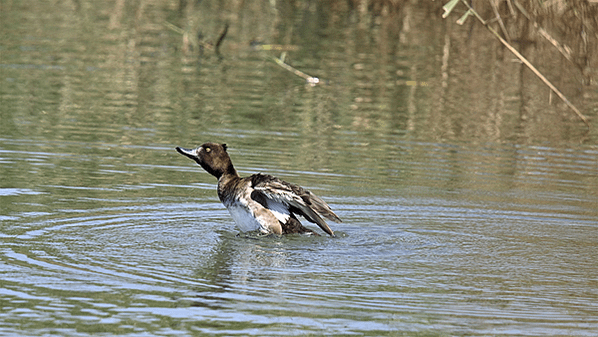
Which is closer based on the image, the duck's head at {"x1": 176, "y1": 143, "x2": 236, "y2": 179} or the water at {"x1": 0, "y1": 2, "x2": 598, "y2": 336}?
the water at {"x1": 0, "y1": 2, "x2": 598, "y2": 336}

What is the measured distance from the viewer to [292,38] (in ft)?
80.9

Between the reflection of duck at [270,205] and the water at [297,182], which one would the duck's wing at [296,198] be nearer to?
the reflection of duck at [270,205]

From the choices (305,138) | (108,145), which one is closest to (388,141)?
(305,138)

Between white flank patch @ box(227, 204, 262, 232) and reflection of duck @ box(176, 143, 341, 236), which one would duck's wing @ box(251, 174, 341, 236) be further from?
white flank patch @ box(227, 204, 262, 232)

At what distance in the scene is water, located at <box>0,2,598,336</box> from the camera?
238 inches

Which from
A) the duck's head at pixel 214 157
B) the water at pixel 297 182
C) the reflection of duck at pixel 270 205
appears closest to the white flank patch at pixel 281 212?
the reflection of duck at pixel 270 205

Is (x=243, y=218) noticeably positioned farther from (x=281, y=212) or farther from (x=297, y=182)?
(x=297, y=182)

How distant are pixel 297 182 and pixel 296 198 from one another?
2447mm

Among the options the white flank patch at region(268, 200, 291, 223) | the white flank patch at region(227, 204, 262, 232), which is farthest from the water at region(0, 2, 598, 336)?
the white flank patch at region(268, 200, 291, 223)

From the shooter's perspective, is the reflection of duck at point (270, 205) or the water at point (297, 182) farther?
the reflection of duck at point (270, 205)

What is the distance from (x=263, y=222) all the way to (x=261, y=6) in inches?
1016

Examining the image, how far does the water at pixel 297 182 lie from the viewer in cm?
604

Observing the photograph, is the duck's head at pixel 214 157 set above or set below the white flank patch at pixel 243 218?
above

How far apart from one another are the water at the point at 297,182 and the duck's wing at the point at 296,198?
0.90 ft
